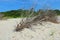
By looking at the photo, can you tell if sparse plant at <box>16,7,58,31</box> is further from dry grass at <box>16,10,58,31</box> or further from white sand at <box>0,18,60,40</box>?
white sand at <box>0,18,60,40</box>

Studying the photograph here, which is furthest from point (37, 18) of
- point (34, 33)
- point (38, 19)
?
point (34, 33)

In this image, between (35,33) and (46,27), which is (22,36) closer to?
(35,33)

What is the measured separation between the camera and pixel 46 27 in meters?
8.21

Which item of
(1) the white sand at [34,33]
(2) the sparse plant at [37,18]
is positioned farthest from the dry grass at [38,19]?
(1) the white sand at [34,33]

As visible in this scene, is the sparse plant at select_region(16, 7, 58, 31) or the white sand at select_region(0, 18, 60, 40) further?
the sparse plant at select_region(16, 7, 58, 31)

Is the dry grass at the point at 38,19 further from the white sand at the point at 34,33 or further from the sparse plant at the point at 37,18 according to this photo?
the white sand at the point at 34,33

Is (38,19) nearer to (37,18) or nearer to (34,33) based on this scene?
(37,18)

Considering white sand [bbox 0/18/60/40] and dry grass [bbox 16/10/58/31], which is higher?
dry grass [bbox 16/10/58/31]

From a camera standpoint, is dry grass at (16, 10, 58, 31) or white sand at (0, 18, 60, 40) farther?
dry grass at (16, 10, 58, 31)

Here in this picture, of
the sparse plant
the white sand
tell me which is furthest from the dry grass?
the white sand

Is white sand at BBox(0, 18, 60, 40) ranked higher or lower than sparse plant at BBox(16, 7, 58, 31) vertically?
lower

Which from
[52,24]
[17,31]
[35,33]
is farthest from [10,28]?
[52,24]

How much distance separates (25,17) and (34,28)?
0.65 meters

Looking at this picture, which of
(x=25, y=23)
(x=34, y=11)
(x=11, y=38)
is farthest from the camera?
(x=34, y=11)
